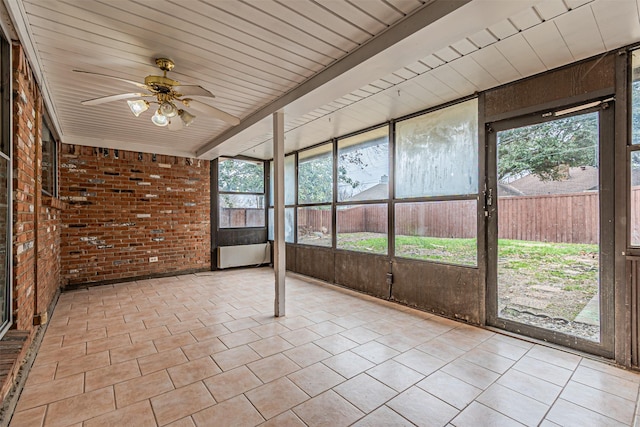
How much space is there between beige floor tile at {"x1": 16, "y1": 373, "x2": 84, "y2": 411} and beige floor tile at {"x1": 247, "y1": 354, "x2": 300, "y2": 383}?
121cm

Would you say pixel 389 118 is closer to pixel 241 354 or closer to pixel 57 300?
pixel 241 354

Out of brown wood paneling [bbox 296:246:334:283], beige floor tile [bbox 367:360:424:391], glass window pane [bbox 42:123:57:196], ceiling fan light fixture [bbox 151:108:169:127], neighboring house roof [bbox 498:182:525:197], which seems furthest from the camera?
brown wood paneling [bbox 296:246:334:283]

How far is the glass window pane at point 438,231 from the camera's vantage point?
3.44 metres

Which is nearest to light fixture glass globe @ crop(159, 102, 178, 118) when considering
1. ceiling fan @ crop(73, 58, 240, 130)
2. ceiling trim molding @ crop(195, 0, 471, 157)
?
ceiling fan @ crop(73, 58, 240, 130)

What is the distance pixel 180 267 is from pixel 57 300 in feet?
6.58

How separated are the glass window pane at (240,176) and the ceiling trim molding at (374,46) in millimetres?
3123

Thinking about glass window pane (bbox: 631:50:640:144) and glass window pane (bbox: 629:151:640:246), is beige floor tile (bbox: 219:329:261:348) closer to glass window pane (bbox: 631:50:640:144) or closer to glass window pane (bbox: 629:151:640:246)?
glass window pane (bbox: 629:151:640:246)

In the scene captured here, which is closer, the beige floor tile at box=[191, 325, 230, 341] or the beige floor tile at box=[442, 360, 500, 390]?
the beige floor tile at box=[442, 360, 500, 390]

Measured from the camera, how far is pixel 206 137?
5.15 metres

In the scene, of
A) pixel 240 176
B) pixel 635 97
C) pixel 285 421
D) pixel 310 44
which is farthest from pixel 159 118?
pixel 635 97

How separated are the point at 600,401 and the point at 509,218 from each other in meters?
1.68

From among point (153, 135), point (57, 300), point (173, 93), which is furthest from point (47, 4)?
point (57, 300)

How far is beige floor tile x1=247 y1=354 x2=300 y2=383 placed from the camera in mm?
2254

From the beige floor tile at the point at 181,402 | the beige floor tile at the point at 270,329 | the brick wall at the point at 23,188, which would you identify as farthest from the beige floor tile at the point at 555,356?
the brick wall at the point at 23,188
